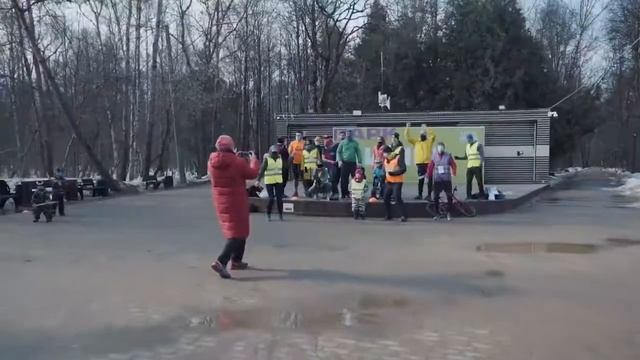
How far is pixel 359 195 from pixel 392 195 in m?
0.79

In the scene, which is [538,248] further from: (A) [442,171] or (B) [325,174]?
(B) [325,174]

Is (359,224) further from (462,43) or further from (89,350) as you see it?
(462,43)

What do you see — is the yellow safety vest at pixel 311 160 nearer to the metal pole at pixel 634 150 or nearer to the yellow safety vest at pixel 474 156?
the yellow safety vest at pixel 474 156

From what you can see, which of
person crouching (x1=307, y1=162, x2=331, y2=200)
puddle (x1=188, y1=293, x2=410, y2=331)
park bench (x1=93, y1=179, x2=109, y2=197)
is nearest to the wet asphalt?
puddle (x1=188, y1=293, x2=410, y2=331)

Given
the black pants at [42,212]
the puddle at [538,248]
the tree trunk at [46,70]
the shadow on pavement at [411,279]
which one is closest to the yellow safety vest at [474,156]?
the puddle at [538,248]

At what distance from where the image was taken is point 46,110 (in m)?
41.0

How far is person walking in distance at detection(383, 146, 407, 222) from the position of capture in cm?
1587

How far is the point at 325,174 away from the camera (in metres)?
19.0

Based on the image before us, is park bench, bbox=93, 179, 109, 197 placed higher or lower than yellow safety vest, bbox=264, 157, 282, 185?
lower

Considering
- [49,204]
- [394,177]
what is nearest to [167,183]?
[49,204]

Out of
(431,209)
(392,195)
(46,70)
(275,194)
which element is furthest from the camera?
(46,70)

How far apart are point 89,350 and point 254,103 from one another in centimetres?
5984

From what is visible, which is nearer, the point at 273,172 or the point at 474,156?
the point at 273,172

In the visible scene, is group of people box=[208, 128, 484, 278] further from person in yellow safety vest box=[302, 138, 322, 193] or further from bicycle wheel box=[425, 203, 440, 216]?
bicycle wheel box=[425, 203, 440, 216]
